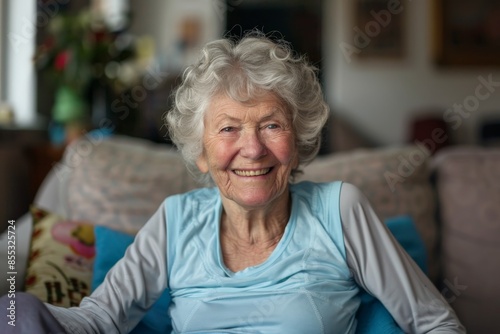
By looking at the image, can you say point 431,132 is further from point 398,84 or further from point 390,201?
point 390,201

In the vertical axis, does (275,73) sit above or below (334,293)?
above

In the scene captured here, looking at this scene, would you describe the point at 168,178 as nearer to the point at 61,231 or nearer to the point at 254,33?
the point at 61,231

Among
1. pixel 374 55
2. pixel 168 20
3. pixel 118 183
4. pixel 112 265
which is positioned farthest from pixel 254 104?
pixel 168 20

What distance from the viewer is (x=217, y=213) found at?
174 cm

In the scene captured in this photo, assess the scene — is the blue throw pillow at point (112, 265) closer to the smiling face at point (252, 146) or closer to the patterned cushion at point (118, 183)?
the patterned cushion at point (118, 183)

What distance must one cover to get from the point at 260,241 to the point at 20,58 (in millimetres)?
3337

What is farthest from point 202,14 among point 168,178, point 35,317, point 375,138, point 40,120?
point 35,317

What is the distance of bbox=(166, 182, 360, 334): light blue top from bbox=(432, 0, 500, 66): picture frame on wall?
18.0 ft

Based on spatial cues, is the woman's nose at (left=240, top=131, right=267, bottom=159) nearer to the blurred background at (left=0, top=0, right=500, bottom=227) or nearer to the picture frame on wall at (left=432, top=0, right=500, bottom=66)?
the blurred background at (left=0, top=0, right=500, bottom=227)

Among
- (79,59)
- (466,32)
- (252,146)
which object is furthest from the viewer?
(466,32)

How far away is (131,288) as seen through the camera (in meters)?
1.66

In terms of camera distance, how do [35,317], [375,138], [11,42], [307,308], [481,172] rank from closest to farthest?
[35,317]
[307,308]
[481,172]
[11,42]
[375,138]

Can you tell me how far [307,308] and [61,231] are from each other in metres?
0.91

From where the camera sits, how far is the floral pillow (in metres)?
1.93
